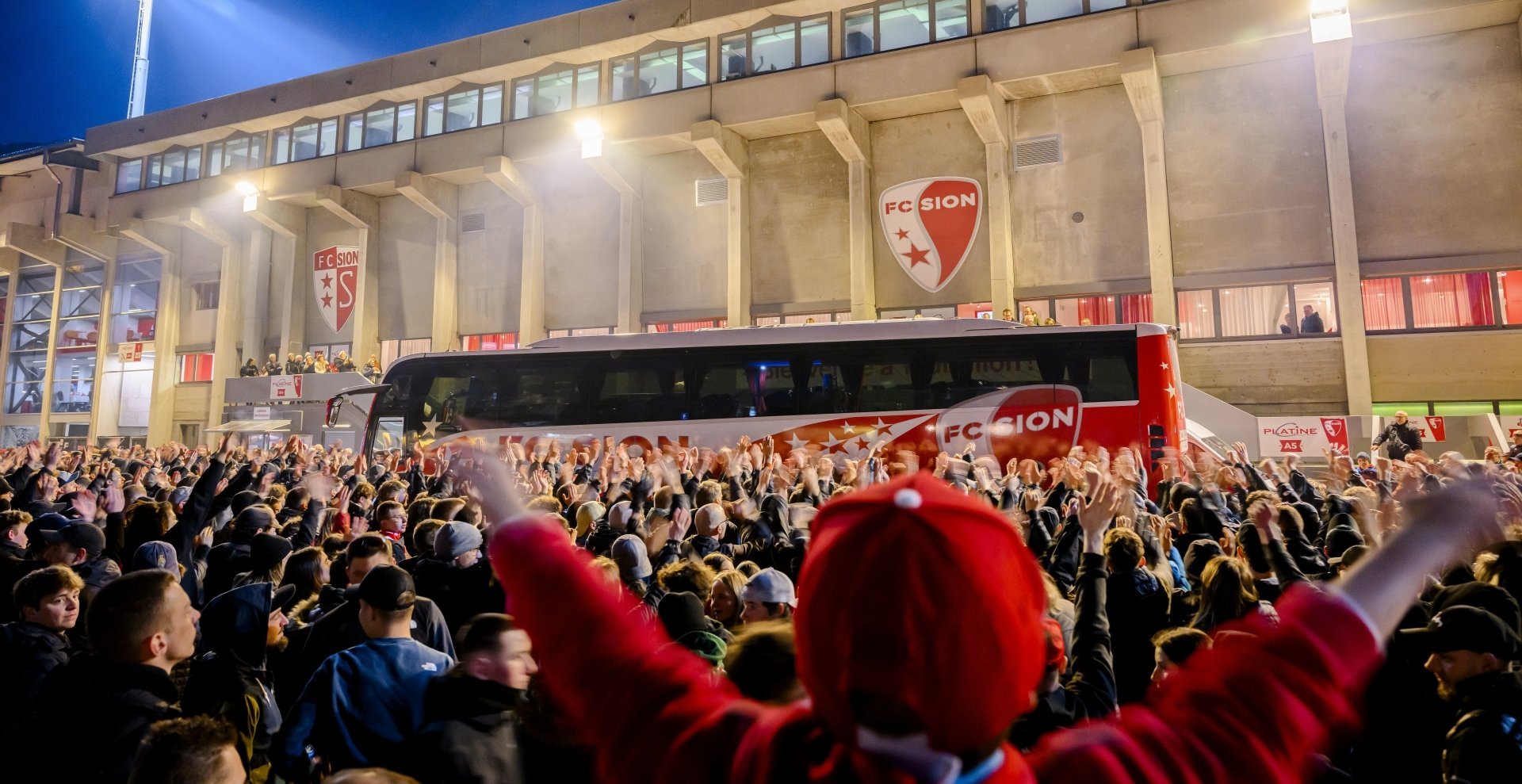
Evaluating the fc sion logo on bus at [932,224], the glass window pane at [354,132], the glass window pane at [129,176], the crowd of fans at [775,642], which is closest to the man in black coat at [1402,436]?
the crowd of fans at [775,642]

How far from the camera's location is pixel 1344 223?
715 inches

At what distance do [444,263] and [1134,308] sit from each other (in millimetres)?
21325

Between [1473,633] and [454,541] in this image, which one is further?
[454,541]

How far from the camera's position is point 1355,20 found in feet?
57.6

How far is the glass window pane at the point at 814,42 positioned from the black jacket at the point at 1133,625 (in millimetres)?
20952

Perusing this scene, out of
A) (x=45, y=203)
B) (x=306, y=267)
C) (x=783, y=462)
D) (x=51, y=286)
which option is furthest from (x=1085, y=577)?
(x=51, y=286)

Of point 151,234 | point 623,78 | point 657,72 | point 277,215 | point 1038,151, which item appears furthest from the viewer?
point 151,234

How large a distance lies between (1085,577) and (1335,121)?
2119cm

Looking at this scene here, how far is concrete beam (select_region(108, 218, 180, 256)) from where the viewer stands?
31.7 metres

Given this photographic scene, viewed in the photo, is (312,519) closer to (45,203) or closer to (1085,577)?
(1085,577)

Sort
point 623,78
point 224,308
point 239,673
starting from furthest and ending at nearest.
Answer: point 224,308 → point 623,78 → point 239,673

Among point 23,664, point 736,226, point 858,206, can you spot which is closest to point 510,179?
point 736,226

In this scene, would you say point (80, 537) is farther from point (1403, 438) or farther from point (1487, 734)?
point (1403, 438)

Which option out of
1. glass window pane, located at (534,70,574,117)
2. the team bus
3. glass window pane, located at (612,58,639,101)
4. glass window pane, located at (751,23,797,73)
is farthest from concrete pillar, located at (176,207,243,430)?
glass window pane, located at (751,23,797,73)
